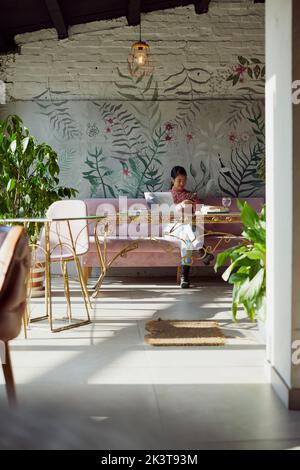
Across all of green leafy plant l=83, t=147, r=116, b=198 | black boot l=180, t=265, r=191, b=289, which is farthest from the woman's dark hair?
black boot l=180, t=265, r=191, b=289

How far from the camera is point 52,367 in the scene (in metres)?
2.99

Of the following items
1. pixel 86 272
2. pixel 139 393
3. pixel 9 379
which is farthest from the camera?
pixel 86 272

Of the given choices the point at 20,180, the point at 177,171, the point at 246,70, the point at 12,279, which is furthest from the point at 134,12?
the point at 12,279

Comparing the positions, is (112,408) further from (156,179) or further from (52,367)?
(156,179)

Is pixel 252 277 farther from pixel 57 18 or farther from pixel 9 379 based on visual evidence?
pixel 57 18

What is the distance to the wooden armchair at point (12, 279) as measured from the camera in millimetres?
1938

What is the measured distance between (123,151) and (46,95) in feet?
3.70

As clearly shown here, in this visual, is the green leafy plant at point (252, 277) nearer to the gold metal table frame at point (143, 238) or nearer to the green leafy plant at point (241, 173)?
the gold metal table frame at point (143, 238)

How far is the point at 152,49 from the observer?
677 centimetres

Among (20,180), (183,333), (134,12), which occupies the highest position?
(134,12)

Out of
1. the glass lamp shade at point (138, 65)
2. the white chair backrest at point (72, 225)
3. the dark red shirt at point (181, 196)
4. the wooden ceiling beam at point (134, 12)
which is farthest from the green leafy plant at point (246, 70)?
the white chair backrest at point (72, 225)

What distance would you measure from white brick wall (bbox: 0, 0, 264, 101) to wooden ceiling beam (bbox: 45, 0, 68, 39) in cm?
12

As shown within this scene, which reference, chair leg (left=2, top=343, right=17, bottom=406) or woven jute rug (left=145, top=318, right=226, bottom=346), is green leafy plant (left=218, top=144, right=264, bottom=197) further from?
chair leg (left=2, top=343, right=17, bottom=406)

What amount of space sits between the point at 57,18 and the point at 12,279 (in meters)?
4.98
